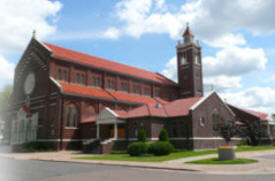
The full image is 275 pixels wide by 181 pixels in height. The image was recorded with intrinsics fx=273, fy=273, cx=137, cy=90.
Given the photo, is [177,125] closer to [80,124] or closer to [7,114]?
[80,124]

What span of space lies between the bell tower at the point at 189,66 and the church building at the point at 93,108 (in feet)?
24.3

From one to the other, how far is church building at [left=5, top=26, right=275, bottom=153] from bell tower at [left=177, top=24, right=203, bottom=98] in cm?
741

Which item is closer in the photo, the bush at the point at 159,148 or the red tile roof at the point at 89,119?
the bush at the point at 159,148

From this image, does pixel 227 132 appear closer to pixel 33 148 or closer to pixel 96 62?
pixel 33 148

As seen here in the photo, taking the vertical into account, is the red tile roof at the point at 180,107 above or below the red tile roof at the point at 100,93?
below

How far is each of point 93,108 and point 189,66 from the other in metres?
28.7

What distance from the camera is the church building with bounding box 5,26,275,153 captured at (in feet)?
111

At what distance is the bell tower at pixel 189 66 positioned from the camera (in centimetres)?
6262

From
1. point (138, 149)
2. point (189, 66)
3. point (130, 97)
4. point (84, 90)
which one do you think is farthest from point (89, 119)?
point (189, 66)

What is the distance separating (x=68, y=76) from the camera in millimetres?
44500

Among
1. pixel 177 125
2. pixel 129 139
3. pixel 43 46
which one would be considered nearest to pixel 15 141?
pixel 43 46

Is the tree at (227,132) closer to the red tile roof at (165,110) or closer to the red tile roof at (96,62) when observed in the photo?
the red tile roof at (165,110)

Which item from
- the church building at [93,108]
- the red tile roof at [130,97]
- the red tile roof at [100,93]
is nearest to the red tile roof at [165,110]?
the church building at [93,108]

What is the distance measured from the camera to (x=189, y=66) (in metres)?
63.2
